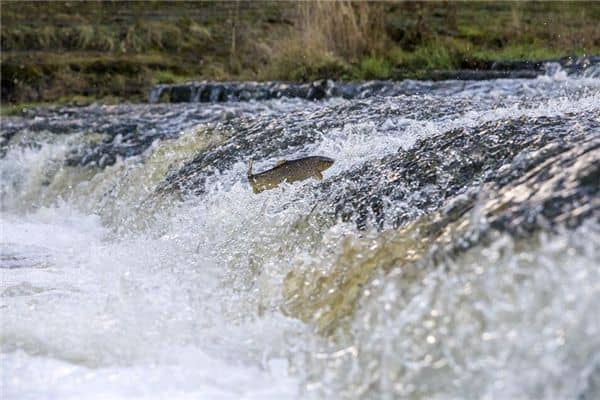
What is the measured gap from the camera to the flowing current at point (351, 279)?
2.04 m

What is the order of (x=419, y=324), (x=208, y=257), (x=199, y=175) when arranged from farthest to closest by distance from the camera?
(x=199, y=175)
(x=208, y=257)
(x=419, y=324)

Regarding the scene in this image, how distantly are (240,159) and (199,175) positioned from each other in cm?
27

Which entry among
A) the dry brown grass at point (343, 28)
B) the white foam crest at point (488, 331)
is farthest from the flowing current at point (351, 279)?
the dry brown grass at point (343, 28)

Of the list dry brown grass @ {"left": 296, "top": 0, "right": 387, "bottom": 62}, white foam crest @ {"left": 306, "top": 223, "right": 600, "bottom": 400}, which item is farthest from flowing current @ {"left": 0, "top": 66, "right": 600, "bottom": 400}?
dry brown grass @ {"left": 296, "top": 0, "right": 387, "bottom": 62}

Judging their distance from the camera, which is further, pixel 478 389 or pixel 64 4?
pixel 64 4

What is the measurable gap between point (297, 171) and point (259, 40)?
1063cm

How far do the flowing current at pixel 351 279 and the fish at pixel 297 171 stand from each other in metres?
0.05

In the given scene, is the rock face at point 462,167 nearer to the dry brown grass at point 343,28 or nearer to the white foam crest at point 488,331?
the white foam crest at point 488,331

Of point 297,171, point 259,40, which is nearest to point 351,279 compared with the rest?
point 297,171

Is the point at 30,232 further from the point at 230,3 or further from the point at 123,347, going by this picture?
the point at 230,3

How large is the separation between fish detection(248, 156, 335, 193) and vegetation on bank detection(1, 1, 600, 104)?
233 inches

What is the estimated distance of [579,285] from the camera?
1.99 m

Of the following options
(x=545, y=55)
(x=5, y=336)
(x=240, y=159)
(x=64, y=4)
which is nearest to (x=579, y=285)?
(x=5, y=336)

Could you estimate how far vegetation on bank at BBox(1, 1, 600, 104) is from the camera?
10969 millimetres
